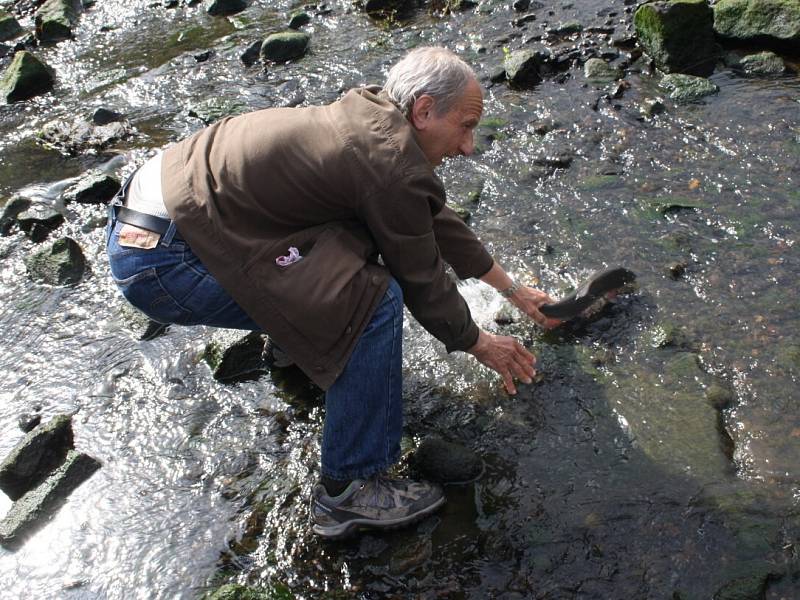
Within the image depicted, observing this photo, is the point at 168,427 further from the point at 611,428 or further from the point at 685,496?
the point at 685,496

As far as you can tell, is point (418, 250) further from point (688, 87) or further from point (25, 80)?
point (25, 80)

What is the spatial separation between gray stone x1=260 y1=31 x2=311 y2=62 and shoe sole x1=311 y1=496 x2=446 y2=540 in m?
5.80

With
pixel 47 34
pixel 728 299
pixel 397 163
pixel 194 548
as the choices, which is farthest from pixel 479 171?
pixel 47 34

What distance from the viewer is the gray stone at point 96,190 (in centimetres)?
581

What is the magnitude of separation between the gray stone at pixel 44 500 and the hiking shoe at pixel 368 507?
4.09ft

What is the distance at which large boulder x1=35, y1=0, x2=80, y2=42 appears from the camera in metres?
9.59

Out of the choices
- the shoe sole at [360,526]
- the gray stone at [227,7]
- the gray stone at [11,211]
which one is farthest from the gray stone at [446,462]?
the gray stone at [227,7]

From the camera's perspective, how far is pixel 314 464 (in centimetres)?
344

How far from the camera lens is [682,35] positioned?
19.2 ft

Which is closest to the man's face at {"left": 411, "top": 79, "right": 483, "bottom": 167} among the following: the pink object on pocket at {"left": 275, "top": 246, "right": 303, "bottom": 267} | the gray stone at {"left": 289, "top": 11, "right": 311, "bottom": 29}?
the pink object on pocket at {"left": 275, "top": 246, "right": 303, "bottom": 267}

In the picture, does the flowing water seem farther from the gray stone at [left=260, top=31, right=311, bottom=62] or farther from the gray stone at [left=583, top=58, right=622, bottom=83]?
the gray stone at [left=260, top=31, right=311, bottom=62]

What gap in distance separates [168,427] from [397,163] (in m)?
2.00

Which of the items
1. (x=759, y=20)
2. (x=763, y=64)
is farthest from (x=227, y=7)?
(x=763, y=64)

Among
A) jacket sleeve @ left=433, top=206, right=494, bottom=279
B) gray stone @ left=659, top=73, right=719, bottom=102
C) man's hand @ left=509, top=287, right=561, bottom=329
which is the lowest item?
gray stone @ left=659, top=73, right=719, bottom=102
